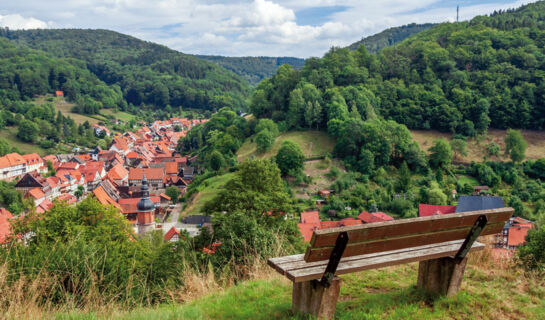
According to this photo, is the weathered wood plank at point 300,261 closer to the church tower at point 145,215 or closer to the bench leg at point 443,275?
the bench leg at point 443,275

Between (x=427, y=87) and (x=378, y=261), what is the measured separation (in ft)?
161

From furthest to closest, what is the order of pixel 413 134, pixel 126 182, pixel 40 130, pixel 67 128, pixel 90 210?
pixel 67 128 → pixel 40 130 → pixel 126 182 → pixel 413 134 → pixel 90 210

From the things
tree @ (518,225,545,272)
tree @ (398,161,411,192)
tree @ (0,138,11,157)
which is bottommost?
tree @ (398,161,411,192)

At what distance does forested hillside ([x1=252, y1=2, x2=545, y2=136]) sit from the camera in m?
43.5

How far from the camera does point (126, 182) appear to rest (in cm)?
4797

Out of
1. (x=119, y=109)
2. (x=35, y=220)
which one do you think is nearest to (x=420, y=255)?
(x=35, y=220)

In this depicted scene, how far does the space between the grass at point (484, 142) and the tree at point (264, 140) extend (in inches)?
664

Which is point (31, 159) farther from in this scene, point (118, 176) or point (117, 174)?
point (118, 176)

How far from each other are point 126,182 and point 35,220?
37.7 m

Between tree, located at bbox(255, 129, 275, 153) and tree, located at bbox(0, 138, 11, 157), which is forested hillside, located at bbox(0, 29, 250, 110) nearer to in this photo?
tree, located at bbox(0, 138, 11, 157)

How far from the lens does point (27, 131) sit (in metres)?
63.6

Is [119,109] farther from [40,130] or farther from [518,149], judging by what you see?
[518,149]

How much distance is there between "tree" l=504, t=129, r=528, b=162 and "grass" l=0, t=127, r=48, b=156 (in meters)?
65.5

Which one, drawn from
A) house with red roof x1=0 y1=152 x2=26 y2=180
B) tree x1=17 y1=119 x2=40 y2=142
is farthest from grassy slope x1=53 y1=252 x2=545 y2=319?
tree x1=17 y1=119 x2=40 y2=142
